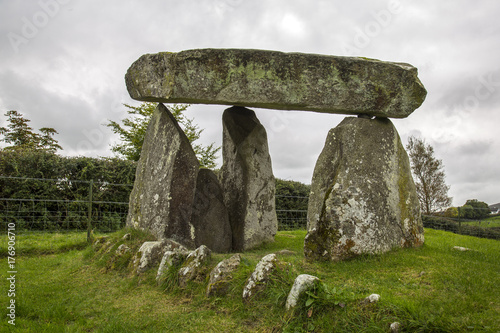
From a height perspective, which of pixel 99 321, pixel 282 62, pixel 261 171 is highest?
pixel 282 62

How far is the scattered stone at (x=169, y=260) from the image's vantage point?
21.1 ft

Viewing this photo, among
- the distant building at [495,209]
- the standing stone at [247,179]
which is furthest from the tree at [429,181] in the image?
the standing stone at [247,179]

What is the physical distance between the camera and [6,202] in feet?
40.1

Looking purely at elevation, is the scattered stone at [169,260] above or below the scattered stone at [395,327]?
above

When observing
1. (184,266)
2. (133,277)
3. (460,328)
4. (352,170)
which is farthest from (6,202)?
(460,328)

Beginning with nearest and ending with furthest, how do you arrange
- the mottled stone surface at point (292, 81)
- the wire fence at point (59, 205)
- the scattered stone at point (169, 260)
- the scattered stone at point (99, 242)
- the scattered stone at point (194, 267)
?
the scattered stone at point (194, 267) → the scattered stone at point (169, 260) → the mottled stone surface at point (292, 81) → the scattered stone at point (99, 242) → the wire fence at point (59, 205)

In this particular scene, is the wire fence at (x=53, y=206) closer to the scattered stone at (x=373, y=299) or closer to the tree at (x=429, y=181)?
the scattered stone at (x=373, y=299)

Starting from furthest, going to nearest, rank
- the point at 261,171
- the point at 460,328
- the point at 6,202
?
the point at 6,202, the point at 261,171, the point at 460,328

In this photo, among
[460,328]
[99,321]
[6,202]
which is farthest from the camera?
[6,202]

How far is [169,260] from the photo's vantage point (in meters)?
6.48

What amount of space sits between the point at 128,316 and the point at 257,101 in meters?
4.59

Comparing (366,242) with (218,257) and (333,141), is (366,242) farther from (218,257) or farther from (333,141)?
(218,257)

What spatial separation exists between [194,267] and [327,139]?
3832 millimetres

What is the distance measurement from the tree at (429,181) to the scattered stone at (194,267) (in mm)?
20792
